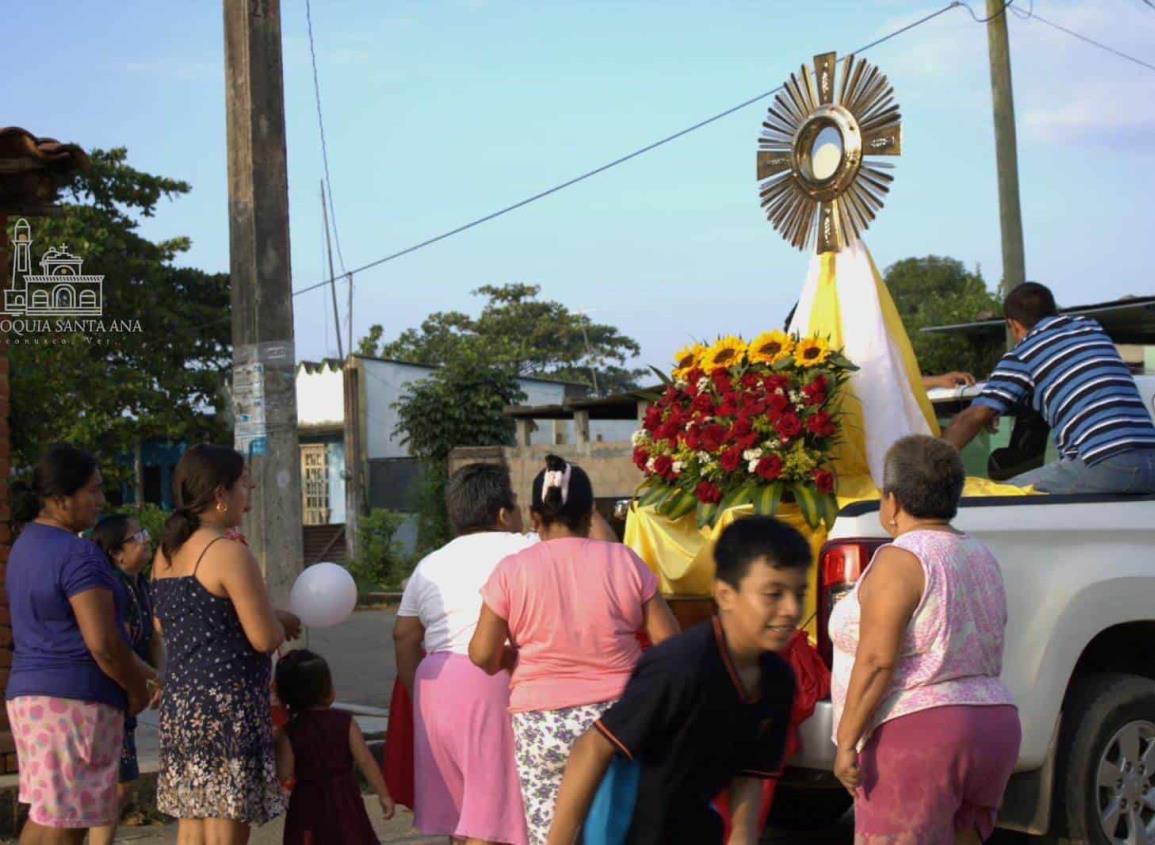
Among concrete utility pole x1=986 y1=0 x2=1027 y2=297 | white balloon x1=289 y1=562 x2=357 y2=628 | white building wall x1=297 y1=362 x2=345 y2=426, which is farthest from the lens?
white building wall x1=297 y1=362 x2=345 y2=426

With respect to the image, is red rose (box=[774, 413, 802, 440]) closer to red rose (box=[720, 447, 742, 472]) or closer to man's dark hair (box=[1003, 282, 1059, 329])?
red rose (box=[720, 447, 742, 472])

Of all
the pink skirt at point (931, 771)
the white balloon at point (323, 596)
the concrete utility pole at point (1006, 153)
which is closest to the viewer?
the pink skirt at point (931, 771)

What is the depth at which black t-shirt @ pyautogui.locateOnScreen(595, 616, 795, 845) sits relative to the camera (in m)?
3.08

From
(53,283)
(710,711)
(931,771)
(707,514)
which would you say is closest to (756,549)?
(710,711)

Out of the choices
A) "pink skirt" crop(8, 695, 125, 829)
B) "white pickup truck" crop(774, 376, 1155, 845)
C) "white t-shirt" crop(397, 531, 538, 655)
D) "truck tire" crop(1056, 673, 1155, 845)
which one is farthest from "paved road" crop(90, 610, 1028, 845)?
"white t-shirt" crop(397, 531, 538, 655)

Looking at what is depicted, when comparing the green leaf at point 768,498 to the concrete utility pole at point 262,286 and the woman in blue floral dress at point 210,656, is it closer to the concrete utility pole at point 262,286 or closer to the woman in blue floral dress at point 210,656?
the woman in blue floral dress at point 210,656

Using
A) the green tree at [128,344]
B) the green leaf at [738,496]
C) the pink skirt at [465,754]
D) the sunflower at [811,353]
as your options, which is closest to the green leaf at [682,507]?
the green leaf at [738,496]

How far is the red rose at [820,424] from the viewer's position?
5.61m

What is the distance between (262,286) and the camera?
295 inches

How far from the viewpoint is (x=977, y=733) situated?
3.91 m

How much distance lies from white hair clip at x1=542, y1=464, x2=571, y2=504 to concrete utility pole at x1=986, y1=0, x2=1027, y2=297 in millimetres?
9061

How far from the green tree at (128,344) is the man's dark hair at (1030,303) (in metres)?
16.0

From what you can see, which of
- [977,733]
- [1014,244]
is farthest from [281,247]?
[1014,244]

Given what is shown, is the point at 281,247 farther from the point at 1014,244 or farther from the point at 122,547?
the point at 1014,244
